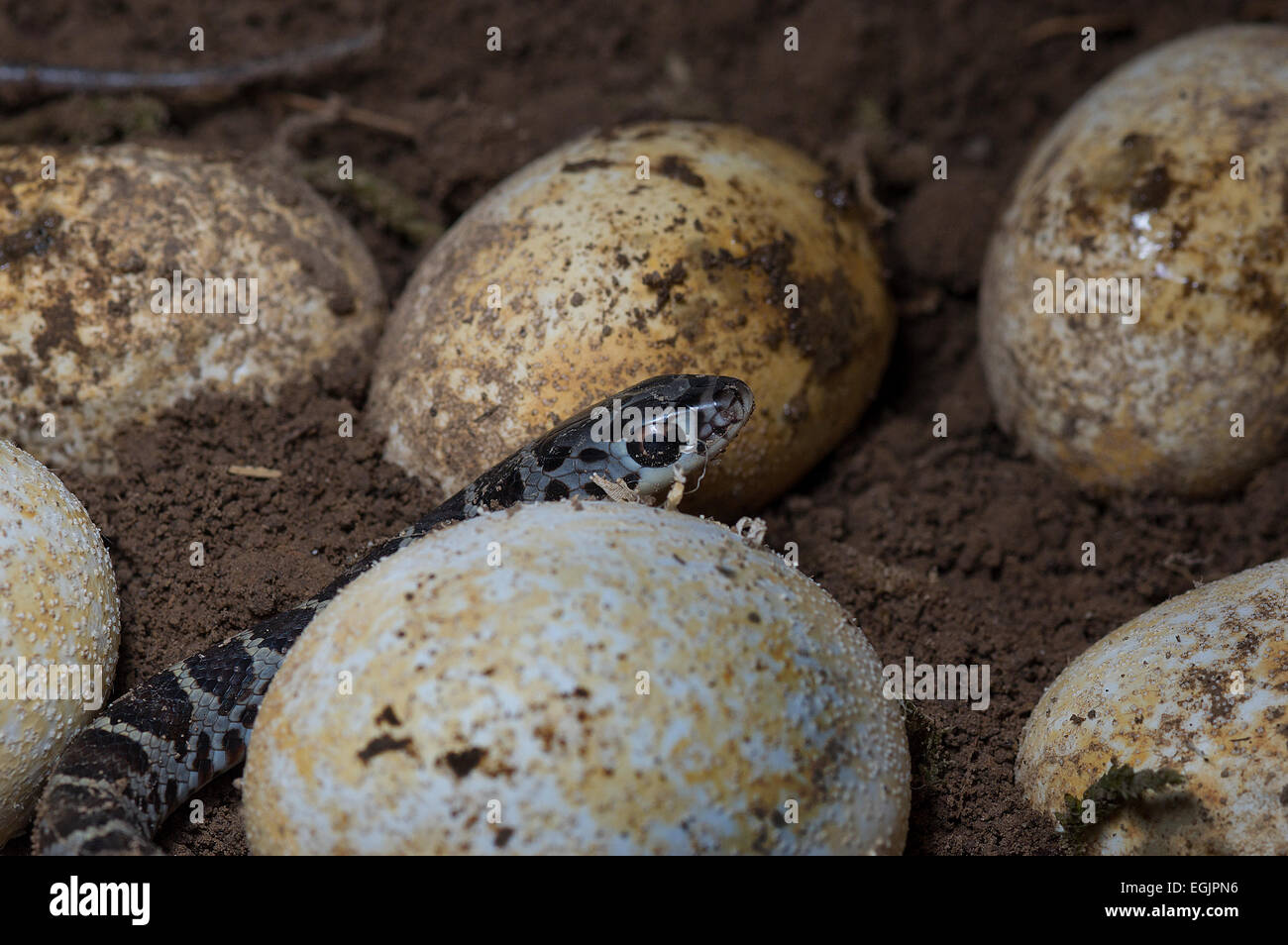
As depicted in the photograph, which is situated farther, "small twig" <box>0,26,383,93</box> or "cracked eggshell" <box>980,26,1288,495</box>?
"small twig" <box>0,26,383,93</box>

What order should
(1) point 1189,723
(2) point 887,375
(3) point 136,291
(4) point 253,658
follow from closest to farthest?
(1) point 1189,723 → (4) point 253,658 → (3) point 136,291 → (2) point 887,375

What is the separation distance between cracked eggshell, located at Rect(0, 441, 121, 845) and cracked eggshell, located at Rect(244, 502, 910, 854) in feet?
2.14

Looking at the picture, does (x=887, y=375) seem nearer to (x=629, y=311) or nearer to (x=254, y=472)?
(x=629, y=311)

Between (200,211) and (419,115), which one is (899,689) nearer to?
(200,211)

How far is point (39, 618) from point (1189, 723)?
2.63 metres

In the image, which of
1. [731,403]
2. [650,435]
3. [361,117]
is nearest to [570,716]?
[650,435]

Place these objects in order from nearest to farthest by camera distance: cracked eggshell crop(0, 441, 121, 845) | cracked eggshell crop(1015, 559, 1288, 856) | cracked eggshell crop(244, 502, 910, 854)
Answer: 1. cracked eggshell crop(244, 502, 910, 854)
2. cracked eggshell crop(1015, 559, 1288, 856)
3. cracked eggshell crop(0, 441, 121, 845)

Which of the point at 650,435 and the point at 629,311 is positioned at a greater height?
the point at 629,311

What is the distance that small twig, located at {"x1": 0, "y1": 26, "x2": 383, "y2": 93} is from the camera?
13.9 feet

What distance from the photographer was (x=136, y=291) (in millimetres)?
3318

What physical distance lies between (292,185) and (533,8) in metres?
1.75

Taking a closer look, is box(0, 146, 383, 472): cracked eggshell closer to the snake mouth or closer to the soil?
the soil

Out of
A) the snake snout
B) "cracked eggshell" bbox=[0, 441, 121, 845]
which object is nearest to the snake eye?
the snake snout

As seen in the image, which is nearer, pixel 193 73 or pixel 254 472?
pixel 254 472
